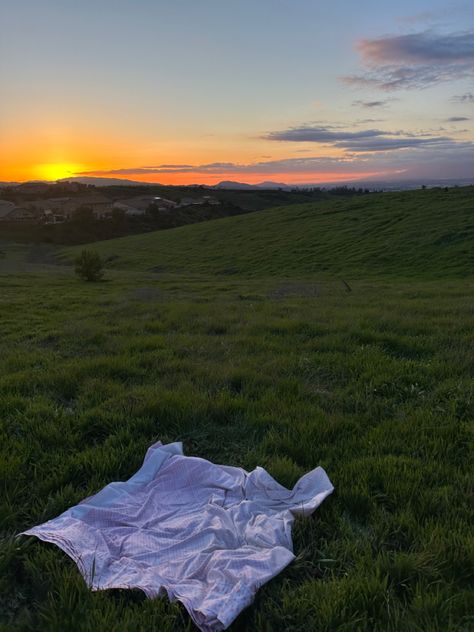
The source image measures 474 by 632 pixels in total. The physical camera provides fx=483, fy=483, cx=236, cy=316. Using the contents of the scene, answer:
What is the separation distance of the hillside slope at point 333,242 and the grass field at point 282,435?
75.3ft

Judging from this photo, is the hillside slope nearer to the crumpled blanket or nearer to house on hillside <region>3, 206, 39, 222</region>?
the crumpled blanket

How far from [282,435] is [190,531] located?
4.77ft

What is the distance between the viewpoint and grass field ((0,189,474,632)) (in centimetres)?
257

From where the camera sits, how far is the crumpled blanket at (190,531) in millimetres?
2719

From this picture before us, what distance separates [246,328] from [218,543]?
5.93 metres

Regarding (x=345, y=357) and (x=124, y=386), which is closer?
(x=124, y=386)

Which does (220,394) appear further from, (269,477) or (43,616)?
(43,616)

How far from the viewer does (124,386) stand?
19.4 ft

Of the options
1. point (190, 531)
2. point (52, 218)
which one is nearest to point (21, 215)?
point (52, 218)

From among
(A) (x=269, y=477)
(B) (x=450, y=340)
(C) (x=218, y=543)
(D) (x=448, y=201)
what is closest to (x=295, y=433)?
(A) (x=269, y=477)

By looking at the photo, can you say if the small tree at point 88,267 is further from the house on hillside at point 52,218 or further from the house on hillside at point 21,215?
the house on hillside at point 21,215

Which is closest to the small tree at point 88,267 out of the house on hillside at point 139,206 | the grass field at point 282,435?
the grass field at point 282,435

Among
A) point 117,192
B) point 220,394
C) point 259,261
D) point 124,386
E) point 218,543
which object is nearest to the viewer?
point 218,543

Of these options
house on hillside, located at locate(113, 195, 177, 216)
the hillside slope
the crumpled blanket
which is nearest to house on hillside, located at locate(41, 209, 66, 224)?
house on hillside, located at locate(113, 195, 177, 216)
